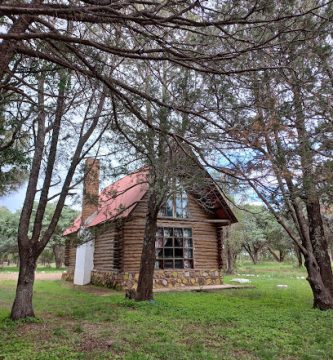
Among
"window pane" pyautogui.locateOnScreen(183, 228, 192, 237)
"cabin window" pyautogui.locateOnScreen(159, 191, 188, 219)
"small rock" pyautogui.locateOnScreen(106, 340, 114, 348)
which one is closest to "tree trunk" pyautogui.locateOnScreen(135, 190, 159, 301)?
"small rock" pyautogui.locateOnScreen(106, 340, 114, 348)

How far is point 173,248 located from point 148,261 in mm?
4958

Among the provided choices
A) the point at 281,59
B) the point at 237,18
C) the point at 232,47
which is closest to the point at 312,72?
the point at 281,59

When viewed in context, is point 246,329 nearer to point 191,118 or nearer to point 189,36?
point 191,118

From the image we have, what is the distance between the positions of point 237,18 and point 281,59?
123 centimetres

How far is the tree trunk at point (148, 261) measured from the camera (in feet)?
32.0

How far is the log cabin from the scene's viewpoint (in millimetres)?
13695

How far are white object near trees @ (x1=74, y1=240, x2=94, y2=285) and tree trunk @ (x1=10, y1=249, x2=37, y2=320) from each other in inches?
347

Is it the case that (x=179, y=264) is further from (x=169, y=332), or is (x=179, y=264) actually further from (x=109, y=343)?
(x=109, y=343)

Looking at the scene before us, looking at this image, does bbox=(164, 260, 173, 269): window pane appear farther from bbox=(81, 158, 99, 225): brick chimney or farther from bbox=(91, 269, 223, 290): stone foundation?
bbox=(81, 158, 99, 225): brick chimney

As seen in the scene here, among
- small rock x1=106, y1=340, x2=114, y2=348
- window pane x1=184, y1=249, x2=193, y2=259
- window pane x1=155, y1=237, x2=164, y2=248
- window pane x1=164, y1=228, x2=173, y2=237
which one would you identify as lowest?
small rock x1=106, y1=340, x2=114, y2=348

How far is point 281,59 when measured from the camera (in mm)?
4684

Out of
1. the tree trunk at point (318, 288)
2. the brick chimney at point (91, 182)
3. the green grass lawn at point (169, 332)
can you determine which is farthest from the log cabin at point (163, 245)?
the tree trunk at point (318, 288)

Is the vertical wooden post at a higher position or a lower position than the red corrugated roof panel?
lower

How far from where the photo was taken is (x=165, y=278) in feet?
46.2
